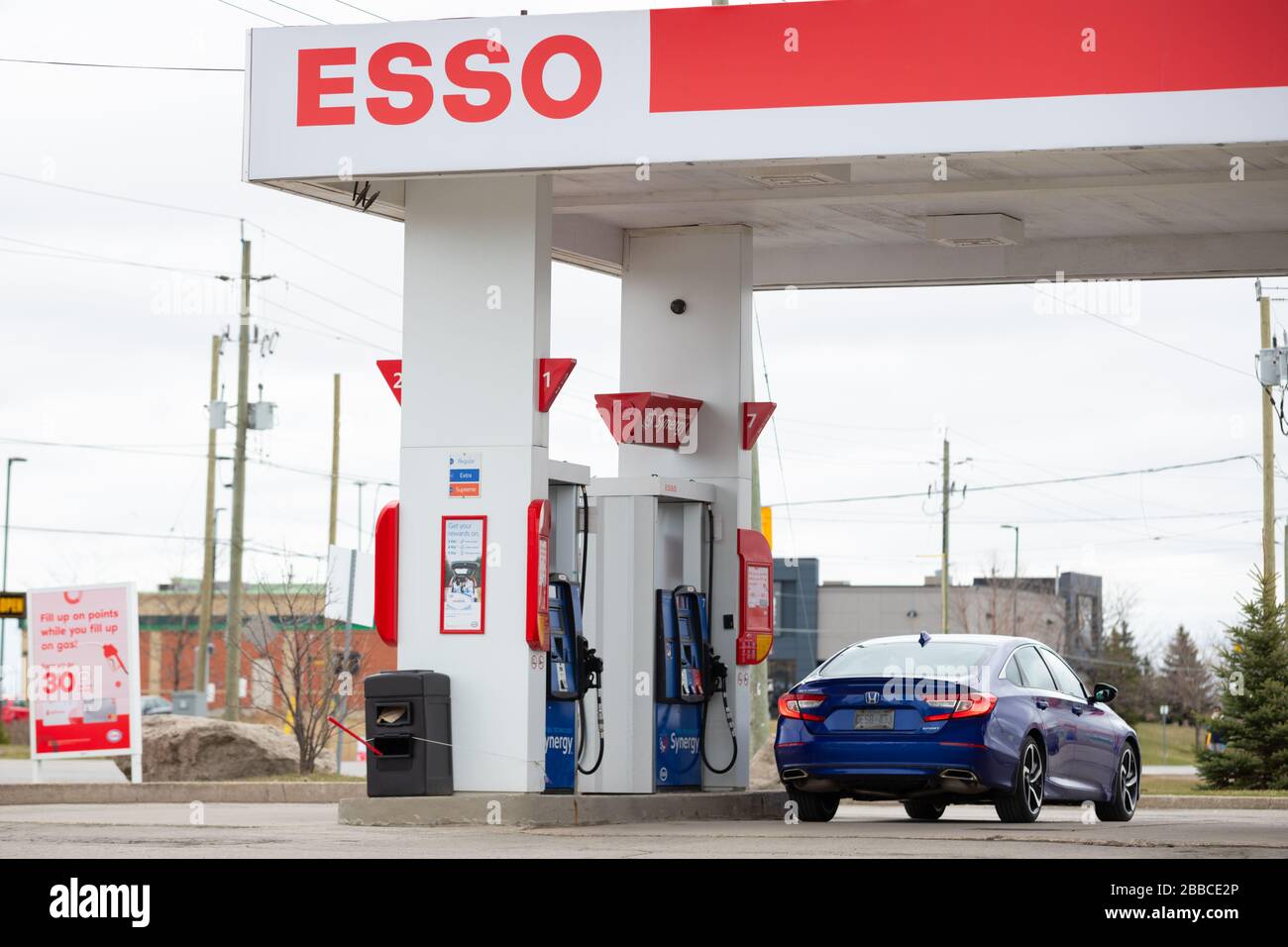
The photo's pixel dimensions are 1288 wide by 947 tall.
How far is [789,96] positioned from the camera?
1357cm

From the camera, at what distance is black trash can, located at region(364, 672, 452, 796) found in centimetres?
1412

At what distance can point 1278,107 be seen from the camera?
12.8m

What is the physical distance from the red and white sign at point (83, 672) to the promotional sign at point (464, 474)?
9.31m

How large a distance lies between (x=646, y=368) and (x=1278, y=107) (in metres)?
6.71

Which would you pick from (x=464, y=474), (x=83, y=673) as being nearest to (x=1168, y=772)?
(x=83, y=673)

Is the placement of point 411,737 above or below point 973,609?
below

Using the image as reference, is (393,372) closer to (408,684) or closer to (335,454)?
(408,684)

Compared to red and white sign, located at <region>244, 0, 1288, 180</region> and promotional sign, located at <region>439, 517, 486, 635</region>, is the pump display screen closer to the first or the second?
promotional sign, located at <region>439, 517, 486, 635</region>

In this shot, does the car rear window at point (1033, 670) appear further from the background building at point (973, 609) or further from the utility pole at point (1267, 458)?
the background building at point (973, 609)

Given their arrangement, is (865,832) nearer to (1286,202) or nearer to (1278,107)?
(1278,107)

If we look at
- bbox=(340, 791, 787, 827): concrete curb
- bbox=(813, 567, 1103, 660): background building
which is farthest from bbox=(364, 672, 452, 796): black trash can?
bbox=(813, 567, 1103, 660): background building

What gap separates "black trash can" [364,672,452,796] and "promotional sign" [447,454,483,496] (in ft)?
4.53

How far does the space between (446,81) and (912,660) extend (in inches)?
215
